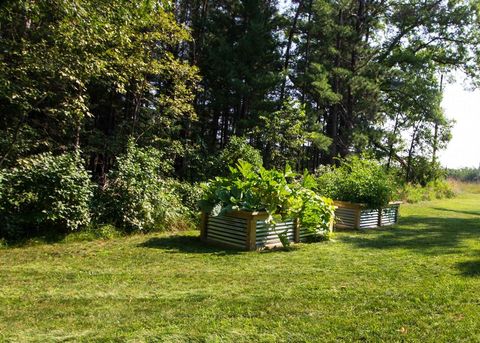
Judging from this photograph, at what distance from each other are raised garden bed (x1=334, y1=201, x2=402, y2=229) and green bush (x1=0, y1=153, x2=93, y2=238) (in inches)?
182

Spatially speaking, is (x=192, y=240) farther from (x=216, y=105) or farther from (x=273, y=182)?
(x=216, y=105)

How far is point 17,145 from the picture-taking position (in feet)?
21.2

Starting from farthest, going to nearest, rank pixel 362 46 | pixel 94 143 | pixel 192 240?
1. pixel 362 46
2. pixel 94 143
3. pixel 192 240

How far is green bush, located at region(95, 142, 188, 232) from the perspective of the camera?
6480 mm

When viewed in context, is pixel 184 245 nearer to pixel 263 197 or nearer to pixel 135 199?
pixel 263 197

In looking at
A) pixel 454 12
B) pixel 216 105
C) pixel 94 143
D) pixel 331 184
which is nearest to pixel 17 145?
pixel 94 143

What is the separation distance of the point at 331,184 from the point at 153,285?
567cm

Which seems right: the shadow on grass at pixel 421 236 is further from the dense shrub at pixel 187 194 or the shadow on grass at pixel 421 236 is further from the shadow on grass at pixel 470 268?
the dense shrub at pixel 187 194

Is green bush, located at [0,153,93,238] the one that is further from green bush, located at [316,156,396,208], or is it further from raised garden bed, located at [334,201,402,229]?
green bush, located at [316,156,396,208]

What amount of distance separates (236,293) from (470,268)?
8.90 ft

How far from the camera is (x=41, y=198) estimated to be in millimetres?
5645

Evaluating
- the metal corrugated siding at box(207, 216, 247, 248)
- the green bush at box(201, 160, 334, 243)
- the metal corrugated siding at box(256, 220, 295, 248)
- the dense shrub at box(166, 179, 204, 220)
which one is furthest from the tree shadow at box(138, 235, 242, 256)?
the dense shrub at box(166, 179, 204, 220)

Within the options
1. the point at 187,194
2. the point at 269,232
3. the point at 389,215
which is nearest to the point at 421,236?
the point at 389,215

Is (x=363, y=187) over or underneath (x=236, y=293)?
over
